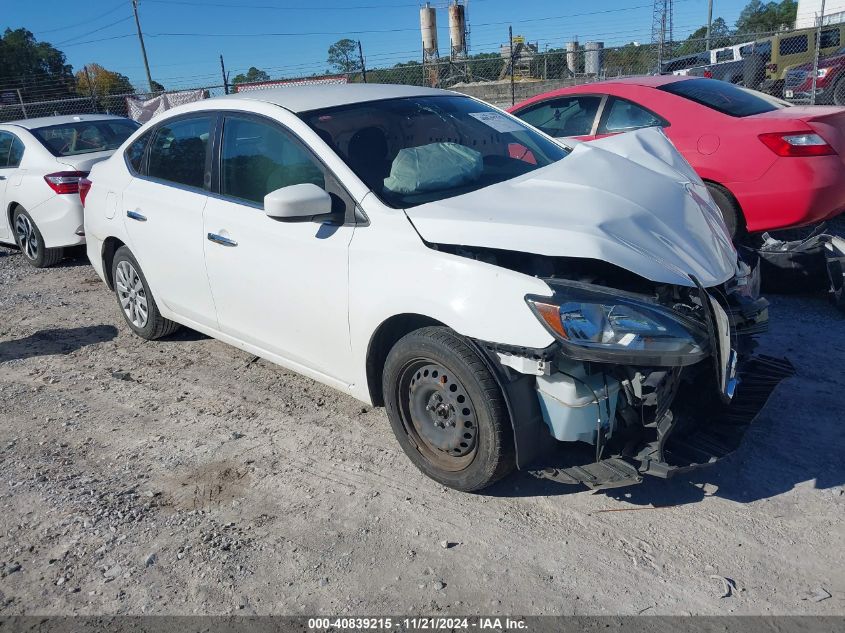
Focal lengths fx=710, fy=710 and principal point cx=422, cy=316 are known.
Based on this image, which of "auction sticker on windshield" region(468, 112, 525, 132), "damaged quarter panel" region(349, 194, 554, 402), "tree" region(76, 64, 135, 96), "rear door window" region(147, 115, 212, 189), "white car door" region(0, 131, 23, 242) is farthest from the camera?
"tree" region(76, 64, 135, 96)

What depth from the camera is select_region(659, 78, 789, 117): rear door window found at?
6191 mm

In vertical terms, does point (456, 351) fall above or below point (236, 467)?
above

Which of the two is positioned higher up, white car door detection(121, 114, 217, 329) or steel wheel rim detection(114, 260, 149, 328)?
white car door detection(121, 114, 217, 329)

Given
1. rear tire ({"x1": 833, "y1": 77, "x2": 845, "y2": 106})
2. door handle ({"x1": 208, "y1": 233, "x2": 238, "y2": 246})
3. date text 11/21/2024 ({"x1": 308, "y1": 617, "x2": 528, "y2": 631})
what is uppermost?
door handle ({"x1": 208, "y1": 233, "x2": 238, "y2": 246})

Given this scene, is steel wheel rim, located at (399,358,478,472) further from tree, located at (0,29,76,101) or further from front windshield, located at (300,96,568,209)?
tree, located at (0,29,76,101)

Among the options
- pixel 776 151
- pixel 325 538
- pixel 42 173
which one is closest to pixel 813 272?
pixel 776 151

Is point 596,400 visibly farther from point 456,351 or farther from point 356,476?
point 356,476

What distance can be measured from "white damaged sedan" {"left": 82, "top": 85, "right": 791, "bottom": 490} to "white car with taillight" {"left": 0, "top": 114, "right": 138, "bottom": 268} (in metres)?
3.45

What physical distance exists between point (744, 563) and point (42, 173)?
24.6 feet

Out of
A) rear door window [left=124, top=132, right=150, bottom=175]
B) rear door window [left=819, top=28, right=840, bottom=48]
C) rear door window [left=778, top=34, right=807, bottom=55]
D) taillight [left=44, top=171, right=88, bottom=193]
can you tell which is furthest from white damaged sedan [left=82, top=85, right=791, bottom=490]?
rear door window [left=778, top=34, right=807, bottom=55]

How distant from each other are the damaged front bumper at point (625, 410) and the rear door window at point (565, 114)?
158 inches

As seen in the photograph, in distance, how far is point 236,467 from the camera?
3662 millimetres

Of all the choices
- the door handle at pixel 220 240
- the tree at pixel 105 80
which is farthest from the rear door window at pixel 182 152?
the tree at pixel 105 80

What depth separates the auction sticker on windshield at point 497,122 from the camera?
425 cm
